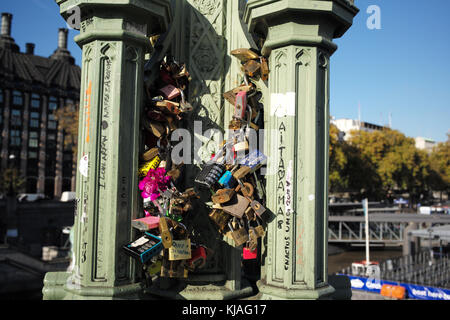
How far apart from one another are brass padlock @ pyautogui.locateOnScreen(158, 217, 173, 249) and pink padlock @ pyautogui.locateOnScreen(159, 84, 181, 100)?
1.28 m

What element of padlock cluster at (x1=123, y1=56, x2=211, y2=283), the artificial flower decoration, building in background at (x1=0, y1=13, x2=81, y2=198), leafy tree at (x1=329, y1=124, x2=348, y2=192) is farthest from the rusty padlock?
building in background at (x1=0, y1=13, x2=81, y2=198)

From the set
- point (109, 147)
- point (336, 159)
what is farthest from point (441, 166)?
point (109, 147)

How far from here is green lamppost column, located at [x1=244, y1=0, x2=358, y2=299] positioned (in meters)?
3.79

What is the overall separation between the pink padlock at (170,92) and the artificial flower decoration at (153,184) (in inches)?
30.9

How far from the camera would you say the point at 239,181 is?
3.97 m

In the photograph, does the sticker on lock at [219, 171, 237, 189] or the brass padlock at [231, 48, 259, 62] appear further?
the brass padlock at [231, 48, 259, 62]

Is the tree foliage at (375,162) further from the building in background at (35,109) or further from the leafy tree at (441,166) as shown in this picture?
the building in background at (35,109)

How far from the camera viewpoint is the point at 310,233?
3779 millimetres

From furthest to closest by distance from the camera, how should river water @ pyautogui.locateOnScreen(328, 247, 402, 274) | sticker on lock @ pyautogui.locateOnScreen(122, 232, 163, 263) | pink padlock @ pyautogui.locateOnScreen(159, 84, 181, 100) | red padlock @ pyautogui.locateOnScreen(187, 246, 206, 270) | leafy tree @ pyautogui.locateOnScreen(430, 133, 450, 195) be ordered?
leafy tree @ pyautogui.locateOnScreen(430, 133, 450, 195) → river water @ pyautogui.locateOnScreen(328, 247, 402, 274) → pink padlock @ pyautogui.locateOnScreen(159, 84, 181, 100) → red padlock @ pyautogui.locateOnScreen(187, 246, 206, 270) → sticker on lock @ pyautogui.locateOnScreen(122, 232, 163, 263)

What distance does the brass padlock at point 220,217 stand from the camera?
158 inches

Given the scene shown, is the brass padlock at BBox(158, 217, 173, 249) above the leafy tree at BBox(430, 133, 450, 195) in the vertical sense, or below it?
below

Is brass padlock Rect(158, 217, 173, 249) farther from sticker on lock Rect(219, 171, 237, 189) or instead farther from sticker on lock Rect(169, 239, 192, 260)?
sticker on lock Rect(219, 171, 237, 189)

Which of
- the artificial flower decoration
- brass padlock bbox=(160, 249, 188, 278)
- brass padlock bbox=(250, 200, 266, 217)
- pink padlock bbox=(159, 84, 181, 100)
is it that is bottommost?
brass padlock bbox=(160, 249, 188, 278)

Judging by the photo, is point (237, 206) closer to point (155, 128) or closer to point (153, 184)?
point (153, 184)
